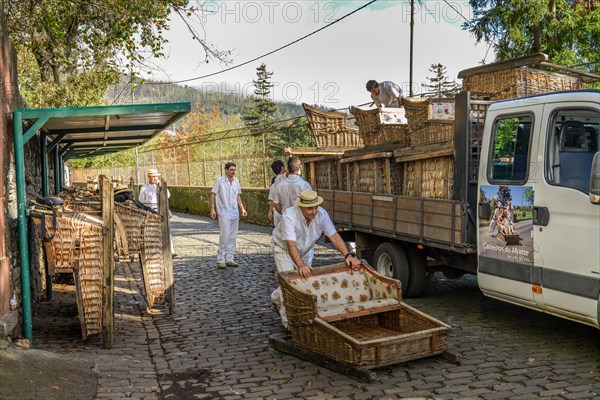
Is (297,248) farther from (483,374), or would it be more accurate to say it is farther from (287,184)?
(287,184)

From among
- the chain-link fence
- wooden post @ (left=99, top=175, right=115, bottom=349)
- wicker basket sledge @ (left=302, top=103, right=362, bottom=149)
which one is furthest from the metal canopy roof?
the chain-link fence

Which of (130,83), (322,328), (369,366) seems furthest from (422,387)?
(130,83)

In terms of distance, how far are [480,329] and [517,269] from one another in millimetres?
1126

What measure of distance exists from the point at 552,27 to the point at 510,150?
1316cm

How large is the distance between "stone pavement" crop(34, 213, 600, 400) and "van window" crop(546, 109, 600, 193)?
5.66ft

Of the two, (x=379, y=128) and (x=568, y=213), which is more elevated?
(x=379, y=128)

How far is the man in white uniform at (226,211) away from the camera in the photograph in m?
12.6

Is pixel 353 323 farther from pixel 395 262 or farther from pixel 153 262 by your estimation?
pixel 153 262

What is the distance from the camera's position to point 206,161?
27.9 metres

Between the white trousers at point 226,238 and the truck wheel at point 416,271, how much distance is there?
4344 millimetres

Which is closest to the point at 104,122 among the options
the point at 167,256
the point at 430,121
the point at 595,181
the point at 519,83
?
the point at 167,256

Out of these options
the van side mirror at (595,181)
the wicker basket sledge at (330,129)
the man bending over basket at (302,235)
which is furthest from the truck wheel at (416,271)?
the wicker basket sledge at (330,129)

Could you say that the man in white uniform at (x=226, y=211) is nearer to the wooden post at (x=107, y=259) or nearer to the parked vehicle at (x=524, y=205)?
the parked vehicle at (x=524, y=205)

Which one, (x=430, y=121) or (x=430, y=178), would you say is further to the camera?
(x=430, y=121)
